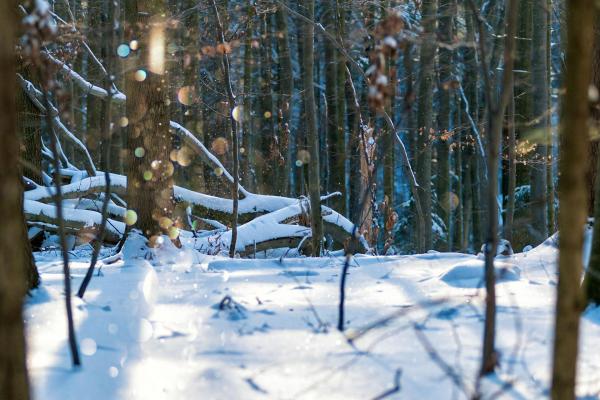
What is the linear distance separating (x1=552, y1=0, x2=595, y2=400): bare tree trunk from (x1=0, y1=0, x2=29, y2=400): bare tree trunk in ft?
4.18

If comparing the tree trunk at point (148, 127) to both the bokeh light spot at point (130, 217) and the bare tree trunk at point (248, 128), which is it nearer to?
the bokeh light spot at point (130, 217)

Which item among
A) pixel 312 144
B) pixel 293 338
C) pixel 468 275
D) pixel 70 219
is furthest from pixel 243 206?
pixel 293 338

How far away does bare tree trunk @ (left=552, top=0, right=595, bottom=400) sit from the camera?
1408 millimetres

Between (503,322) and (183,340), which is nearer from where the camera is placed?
(183,340)

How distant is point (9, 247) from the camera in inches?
49.6

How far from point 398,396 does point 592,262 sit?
1.66 m

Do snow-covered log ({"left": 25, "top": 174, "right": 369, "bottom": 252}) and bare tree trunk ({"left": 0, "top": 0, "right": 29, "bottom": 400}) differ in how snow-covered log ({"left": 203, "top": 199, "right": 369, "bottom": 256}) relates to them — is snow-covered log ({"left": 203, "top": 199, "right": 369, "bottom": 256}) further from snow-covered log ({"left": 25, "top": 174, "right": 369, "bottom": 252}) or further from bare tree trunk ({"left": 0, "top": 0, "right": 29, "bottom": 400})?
bare tree trunk ({"left": 0, "top": 0, "right": 29, "bottom": 400})

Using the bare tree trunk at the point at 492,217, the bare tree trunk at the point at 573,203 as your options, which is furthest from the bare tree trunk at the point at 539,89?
the bare tree trunk at the point at 573,203

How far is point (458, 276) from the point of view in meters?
3.80

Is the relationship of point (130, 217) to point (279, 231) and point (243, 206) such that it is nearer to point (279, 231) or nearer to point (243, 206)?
point (279, 231)

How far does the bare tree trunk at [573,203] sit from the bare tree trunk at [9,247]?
1273 millimetres

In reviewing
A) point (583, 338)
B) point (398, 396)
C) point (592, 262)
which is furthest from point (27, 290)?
point (592, 262)

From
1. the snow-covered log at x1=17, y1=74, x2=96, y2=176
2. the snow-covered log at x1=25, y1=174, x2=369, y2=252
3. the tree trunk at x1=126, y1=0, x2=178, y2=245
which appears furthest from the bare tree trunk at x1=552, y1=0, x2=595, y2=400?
the snow-covered log at x1=17, y1=74, x2=96, y2=176

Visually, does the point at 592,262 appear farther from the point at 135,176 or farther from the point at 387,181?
the point at 387,181
